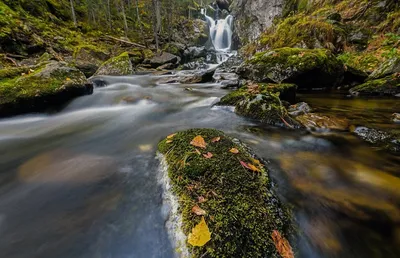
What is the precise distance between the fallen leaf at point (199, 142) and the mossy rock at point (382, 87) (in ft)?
21.9

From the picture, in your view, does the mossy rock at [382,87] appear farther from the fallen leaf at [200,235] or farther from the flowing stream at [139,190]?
the fallen leaf at [200,235]

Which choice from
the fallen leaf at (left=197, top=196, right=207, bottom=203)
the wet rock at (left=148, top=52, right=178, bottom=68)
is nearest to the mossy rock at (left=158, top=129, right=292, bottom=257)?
the fallen leaf at (left=197, top=196, right=207, bottom=203)

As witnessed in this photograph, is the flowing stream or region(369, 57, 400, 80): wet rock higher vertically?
region(369, 57, 400, 80): wet rock

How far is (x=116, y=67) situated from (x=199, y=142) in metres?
12.2

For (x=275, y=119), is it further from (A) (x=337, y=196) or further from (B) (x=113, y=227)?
(B) (x=113, y=227)

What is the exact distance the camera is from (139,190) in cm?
231

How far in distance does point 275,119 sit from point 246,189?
9.06 feet

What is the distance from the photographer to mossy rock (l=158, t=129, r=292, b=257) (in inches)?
54.9

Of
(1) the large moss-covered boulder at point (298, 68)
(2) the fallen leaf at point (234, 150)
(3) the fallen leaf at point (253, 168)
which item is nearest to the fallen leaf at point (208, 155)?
(2) the fallen leaf at point (234, 150)

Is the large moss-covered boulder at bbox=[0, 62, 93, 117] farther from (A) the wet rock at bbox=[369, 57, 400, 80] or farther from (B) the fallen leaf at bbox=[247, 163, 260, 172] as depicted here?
(A) the wet rock at bbox=[369, 57, 400, 80]

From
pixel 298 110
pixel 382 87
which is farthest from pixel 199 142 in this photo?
pixel 382 87

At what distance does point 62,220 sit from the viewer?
1950 mm

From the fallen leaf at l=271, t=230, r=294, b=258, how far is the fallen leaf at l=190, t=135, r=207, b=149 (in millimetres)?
1077

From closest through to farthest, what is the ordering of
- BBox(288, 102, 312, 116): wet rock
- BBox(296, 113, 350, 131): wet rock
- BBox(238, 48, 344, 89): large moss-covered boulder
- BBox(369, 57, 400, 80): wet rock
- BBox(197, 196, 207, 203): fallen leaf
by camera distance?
BBox(197, 196, 207, 203): fallen leaf, BBox(296, 113, 350, 131): wet rock, BBox(288, 102, 312, 116): wet rock, BBox(369, 57, 400, 80): wet rock, BBox(238, 48, 344, 89): large moss-covered boulder
